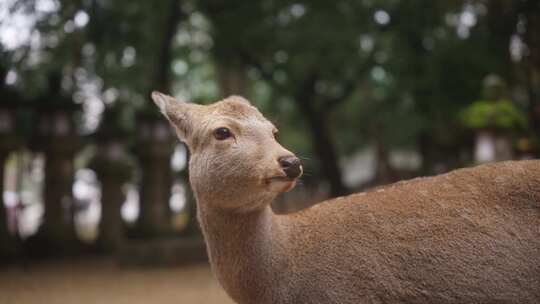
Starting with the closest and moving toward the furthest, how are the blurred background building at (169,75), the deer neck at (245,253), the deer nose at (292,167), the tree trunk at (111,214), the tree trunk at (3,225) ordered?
the deer nose at (292,167), the deer neck at (245,253), the blurred background building at (169,75), the tree trunk at (3,225), the tree trunk at (111,214)

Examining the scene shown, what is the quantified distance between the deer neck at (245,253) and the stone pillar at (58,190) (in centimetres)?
1088

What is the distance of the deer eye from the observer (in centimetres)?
280

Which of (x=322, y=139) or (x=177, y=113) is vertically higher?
(x=177, y=113)

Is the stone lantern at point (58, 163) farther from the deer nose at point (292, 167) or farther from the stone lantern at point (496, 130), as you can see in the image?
the deer nose at point (292, 167)

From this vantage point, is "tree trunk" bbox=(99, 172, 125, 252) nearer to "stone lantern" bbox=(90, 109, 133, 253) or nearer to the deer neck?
"stone lantern" bbox=(90, 109, 133, 253)

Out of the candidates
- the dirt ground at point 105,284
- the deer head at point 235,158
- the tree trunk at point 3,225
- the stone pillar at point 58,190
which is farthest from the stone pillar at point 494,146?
the tree trunk at point 3,225

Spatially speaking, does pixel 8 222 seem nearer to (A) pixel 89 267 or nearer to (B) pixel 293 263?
(A) pixel 89 267

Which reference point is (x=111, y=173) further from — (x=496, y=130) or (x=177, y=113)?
(x=177, y=113)

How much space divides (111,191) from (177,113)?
10.9 meters

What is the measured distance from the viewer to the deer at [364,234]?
2.63 metres

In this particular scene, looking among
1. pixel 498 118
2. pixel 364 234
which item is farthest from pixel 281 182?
pixel 498 118

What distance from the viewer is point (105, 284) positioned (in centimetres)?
928

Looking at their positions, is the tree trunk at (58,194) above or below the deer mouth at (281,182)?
below

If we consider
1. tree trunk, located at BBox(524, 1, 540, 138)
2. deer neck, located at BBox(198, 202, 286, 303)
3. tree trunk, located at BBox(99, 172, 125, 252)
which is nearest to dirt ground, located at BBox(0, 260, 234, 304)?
tree trunk, located at BBox(99, 172, 125, 252)
